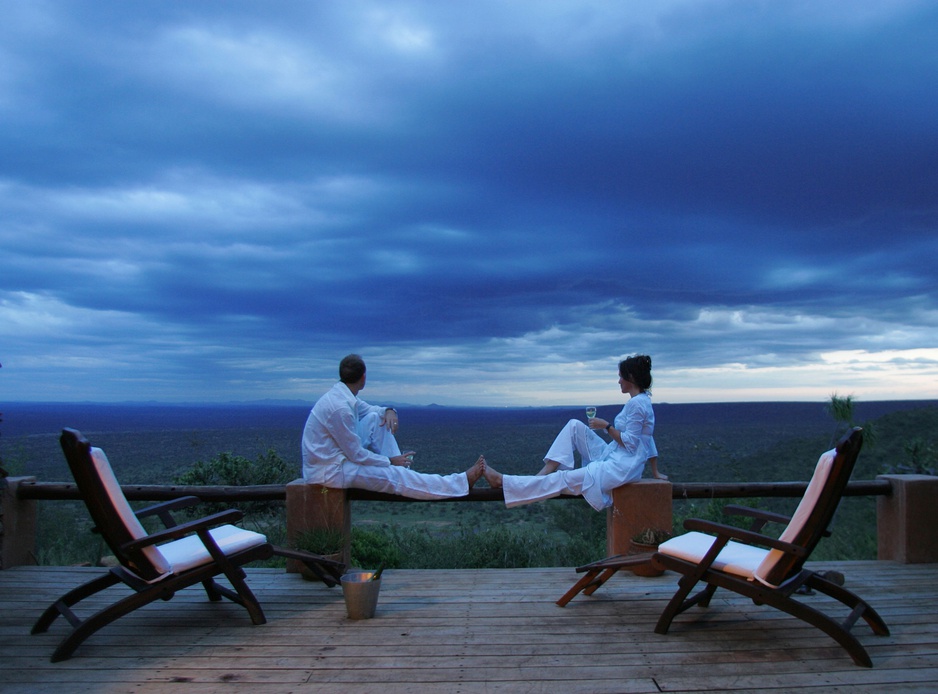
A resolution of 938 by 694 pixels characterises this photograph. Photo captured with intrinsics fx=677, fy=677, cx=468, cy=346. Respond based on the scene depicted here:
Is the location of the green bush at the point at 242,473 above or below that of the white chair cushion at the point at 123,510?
below

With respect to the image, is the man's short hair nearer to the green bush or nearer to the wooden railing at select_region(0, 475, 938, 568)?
the wooden railing at select_region(0, 475, 938, 568)

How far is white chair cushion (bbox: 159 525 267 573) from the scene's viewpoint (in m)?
3.89

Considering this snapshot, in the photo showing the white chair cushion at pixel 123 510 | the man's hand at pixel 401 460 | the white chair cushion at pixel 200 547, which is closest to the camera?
the white chair cushion at pixel 123 510

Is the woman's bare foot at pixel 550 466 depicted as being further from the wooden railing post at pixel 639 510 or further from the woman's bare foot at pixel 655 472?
the woman's bare foot at pixel 655 472

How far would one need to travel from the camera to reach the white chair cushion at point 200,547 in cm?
389

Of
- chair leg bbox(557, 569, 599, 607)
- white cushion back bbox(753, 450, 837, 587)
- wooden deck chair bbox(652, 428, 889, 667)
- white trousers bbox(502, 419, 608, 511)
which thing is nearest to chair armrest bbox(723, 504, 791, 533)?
wooden deck chair bbox(652, 428, 889, 667)

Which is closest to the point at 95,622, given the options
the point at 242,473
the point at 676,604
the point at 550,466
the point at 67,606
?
the point at 67,606

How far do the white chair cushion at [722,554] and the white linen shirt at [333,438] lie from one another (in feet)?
7.48

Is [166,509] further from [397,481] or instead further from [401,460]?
[401,460]

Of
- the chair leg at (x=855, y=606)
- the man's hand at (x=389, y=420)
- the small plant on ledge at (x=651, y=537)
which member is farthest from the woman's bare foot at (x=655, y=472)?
the man's hand at (x=389, y=420)

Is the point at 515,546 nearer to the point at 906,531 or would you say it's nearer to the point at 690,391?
the point at 906,531

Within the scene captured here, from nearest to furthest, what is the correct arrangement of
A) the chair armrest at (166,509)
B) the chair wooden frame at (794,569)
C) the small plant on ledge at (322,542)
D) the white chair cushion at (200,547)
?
the chair wooden frame at (794,569) < the white chair cushion at (200,547) < the chair armrest at (166,509) < the small plant on ledge at (322,542)

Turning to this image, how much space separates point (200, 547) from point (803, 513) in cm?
345

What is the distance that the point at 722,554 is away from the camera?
3912 millimetres
